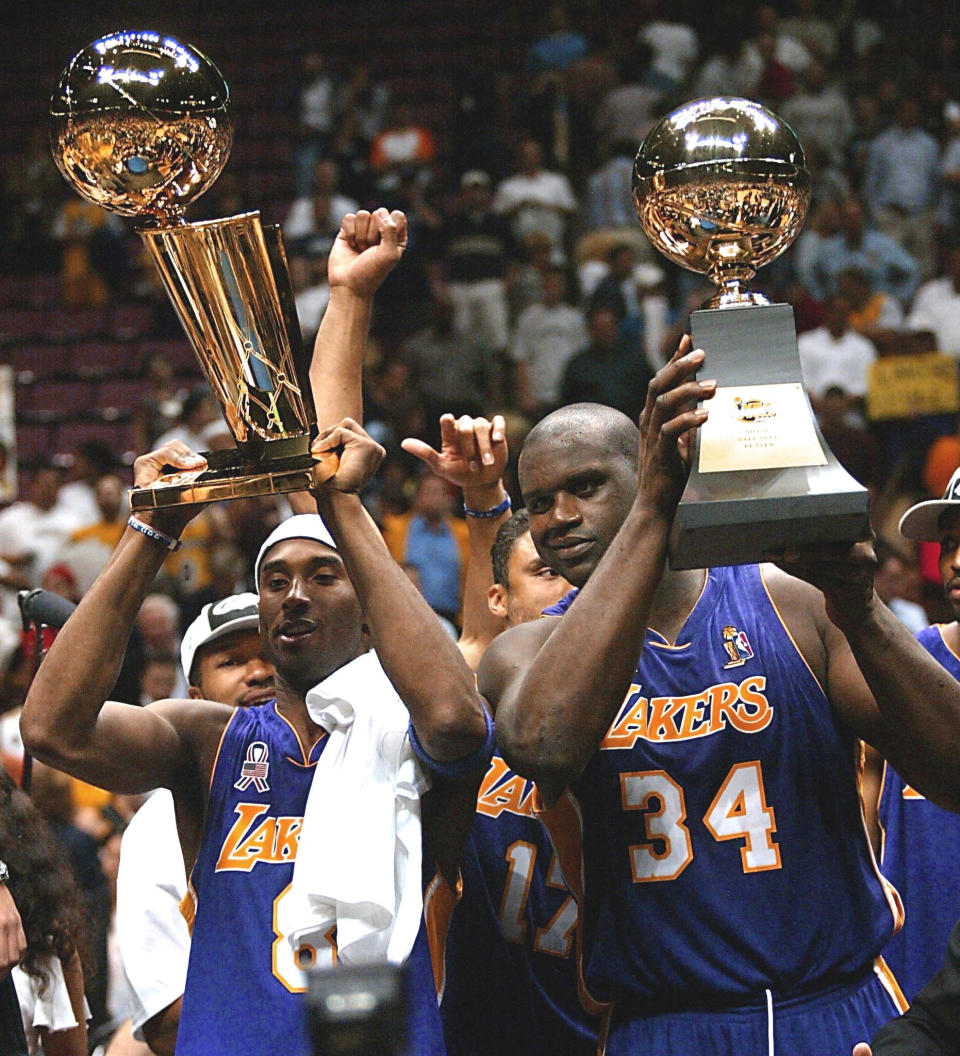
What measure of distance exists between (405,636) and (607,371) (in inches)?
289

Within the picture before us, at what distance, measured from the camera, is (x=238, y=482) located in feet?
8.77

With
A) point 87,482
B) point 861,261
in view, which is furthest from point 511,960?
point 861,261

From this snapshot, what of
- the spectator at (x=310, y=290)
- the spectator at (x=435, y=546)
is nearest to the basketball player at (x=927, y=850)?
the spectator at (x=435, y=546)

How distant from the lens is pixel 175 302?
9.23 ft

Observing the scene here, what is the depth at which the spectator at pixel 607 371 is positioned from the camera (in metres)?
9.68

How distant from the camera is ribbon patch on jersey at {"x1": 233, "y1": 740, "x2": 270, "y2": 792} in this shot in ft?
9.69

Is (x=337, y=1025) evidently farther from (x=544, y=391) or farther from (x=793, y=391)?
(x=544, y=391)

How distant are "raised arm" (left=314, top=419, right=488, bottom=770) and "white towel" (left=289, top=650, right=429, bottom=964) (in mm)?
149

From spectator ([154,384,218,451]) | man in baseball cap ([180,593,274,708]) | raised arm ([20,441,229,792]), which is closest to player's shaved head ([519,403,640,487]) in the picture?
raised arm ([20,441,229,792])

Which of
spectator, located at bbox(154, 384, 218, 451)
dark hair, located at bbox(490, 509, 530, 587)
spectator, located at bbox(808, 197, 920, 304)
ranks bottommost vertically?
spectator, located at bbox(154, 384, 218, 451)

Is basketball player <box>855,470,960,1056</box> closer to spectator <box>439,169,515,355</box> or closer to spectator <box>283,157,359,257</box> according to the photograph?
spectator <box>439,169,515,355</box>

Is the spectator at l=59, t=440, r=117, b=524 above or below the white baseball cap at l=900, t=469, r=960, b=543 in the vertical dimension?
below

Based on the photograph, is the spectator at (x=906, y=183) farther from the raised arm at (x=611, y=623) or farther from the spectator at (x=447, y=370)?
the raised arm at (x=611, y=623)

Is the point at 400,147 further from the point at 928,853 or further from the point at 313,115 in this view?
the point at 928,853
